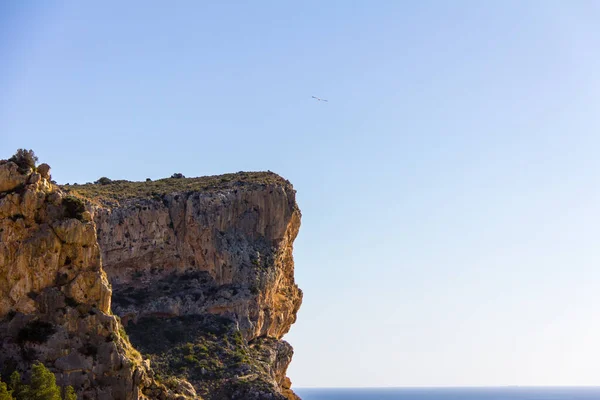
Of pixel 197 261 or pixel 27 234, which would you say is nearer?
pixel 27 234

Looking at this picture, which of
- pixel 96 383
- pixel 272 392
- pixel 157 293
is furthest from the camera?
pixel 157 293

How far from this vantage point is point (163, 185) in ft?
307

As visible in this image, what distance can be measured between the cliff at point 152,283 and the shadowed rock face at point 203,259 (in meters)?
0.10

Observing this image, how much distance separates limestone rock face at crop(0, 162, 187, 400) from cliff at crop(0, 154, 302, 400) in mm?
64

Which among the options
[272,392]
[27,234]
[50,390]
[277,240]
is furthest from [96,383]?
[277,240]

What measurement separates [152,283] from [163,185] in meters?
13.6

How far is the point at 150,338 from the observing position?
7756 centimetres

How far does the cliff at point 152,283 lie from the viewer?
188 ft

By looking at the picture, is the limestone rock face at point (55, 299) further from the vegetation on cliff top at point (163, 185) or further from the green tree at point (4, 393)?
the vegetation on cliff top at point (163, 185)

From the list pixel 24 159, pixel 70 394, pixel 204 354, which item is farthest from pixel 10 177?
pixel 204 354

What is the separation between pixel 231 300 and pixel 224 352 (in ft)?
20.3

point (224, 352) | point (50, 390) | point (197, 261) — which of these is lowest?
point (50, 390)

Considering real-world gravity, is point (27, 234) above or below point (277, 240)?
below

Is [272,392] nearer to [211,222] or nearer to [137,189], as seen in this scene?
[211,222]
